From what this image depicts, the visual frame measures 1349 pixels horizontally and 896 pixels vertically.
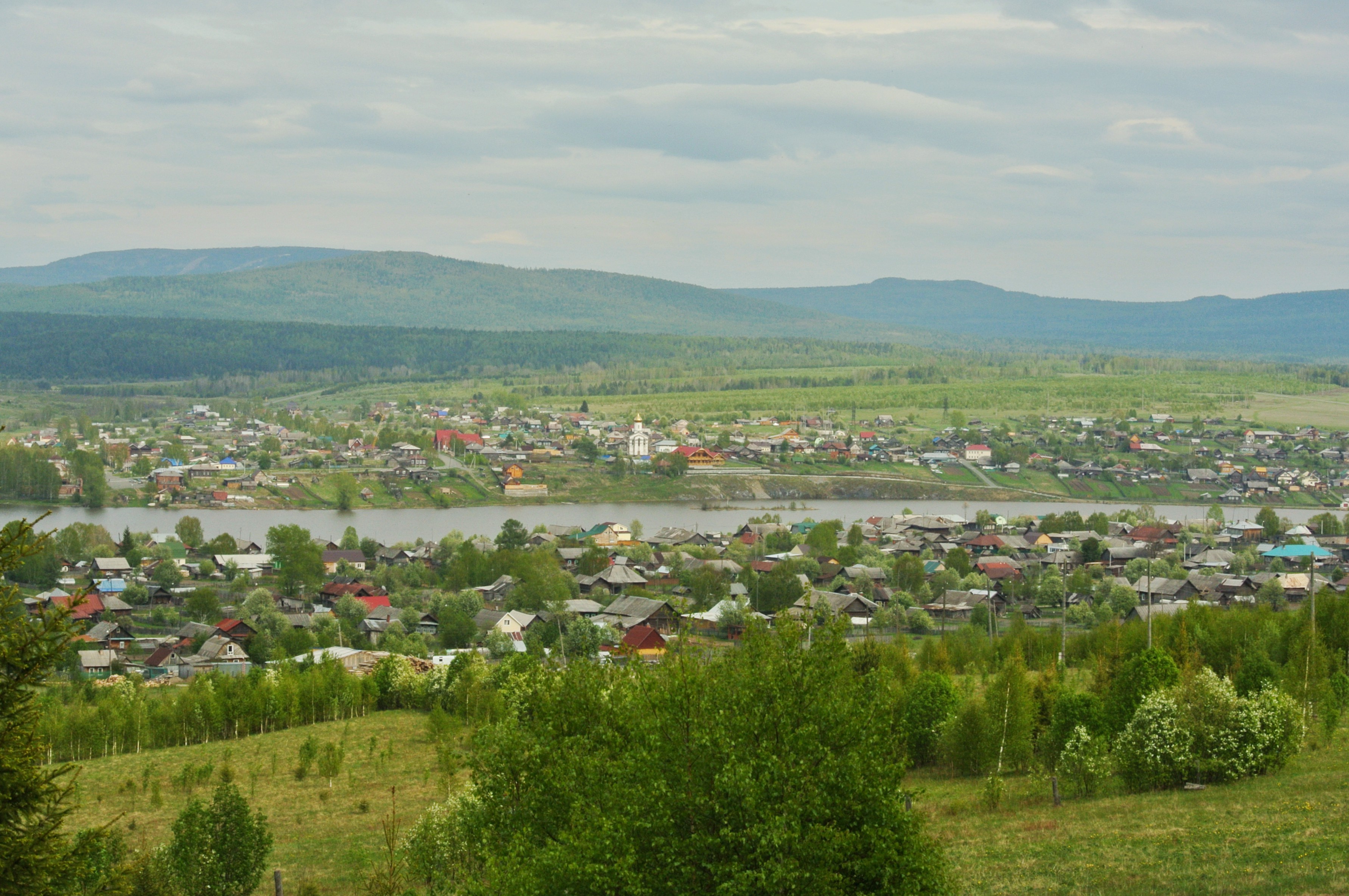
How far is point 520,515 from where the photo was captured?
5669 centimetres

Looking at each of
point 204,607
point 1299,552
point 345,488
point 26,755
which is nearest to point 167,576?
point 204,607

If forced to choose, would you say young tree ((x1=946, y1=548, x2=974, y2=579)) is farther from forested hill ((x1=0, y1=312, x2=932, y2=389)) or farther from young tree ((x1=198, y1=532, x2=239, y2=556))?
forested hill ((x1=0, y1=312, x2=932, y2=389))

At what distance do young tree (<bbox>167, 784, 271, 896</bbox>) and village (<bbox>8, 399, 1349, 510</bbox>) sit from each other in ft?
153

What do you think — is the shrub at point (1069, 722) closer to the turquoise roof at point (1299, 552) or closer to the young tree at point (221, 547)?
the turquoise roof at point (1299, 552)

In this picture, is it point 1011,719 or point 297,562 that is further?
point 297,562

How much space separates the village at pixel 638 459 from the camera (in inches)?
2393

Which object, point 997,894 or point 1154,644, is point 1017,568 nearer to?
point 1154,644

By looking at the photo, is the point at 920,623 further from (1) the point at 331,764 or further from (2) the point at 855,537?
(1) the point at 331,764

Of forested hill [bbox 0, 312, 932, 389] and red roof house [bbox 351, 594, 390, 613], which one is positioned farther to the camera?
forested hill [bbox 0, 312, 932, 389]

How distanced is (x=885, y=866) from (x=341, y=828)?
10.2 metres

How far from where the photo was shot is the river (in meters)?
51.2

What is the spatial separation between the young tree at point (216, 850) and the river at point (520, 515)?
35821 millimetres

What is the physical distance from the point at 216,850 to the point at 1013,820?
26.1 ft

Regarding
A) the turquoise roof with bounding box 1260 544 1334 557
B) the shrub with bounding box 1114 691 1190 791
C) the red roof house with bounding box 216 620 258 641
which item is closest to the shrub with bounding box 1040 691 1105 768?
the shrub with bounding box 1114 691 1190 791
